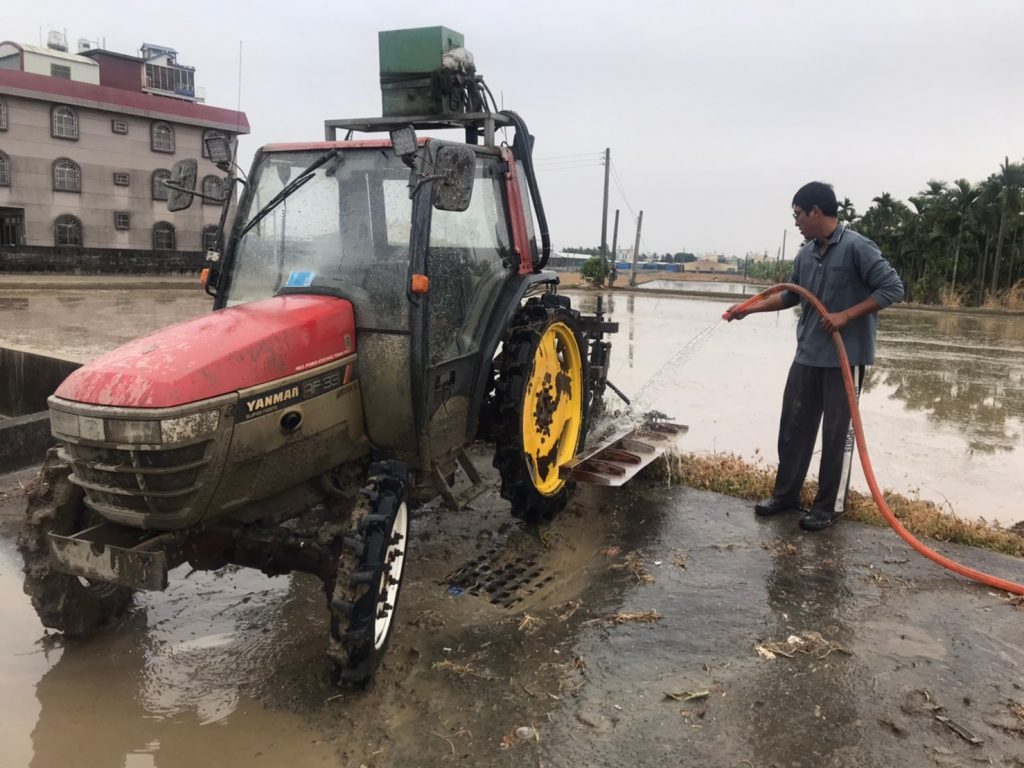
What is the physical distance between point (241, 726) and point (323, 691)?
332mm

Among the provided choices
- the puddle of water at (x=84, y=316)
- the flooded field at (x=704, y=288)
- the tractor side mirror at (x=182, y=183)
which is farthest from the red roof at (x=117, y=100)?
the tractor side mirror at (x=182, y=183)

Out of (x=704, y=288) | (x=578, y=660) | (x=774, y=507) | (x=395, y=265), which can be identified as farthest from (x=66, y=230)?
(x=578, y=660)

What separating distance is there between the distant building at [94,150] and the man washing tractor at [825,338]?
1202 inches

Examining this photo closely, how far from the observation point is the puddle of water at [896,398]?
6.54m

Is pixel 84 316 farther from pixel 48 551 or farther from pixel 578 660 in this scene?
pixel 578 660

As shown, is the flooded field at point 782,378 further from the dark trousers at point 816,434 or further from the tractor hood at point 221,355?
the tractor hood at point 221,355

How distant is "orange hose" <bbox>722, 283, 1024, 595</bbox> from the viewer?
4203 mm

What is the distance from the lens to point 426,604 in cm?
404

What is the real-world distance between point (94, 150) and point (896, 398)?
35320 millimetres

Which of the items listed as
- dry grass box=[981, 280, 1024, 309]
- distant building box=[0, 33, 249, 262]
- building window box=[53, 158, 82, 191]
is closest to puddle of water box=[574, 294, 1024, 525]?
dry grass box=[981, 280, 1024, 309]

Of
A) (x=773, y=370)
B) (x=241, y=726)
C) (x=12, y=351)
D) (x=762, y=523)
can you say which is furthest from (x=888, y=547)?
(x=12, y=351)

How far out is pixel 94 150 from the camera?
34.6 meters

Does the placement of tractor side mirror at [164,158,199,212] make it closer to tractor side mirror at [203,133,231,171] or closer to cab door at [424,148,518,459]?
tractor side mirror at [203,133,231,171]

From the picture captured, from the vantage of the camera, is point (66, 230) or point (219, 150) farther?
point (66, 230)
